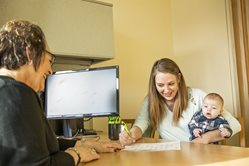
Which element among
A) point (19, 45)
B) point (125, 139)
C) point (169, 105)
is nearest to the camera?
point (19, 45)

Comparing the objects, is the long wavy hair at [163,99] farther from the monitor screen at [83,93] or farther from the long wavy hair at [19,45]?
the long wavy hair at [19,45]

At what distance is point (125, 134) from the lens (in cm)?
148

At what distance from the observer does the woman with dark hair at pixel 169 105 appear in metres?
1.80

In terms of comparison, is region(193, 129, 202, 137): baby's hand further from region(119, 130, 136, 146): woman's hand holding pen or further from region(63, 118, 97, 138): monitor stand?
region(63, 118, 97, 138): monitor stand

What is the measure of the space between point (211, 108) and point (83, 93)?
0.79 meters

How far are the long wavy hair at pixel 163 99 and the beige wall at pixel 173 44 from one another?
25.7 inches

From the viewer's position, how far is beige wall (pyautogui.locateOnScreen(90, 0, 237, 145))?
8.37ft

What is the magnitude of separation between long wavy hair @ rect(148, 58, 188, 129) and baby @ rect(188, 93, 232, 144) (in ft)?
0.40

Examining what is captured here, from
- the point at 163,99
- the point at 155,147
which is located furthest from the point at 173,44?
the point at 155,147

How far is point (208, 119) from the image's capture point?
5.66ft

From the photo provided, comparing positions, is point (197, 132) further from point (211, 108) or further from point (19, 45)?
point (19, 45)

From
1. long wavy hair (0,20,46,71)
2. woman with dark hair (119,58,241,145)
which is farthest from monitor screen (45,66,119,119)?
long wavy hair (0,20,46,71)

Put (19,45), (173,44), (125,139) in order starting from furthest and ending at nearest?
(173,44)
(125,139)
(19,45)

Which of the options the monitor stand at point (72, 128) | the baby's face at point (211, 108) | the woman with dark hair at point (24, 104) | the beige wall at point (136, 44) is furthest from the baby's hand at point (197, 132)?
the beige wall at point (136, 44)
